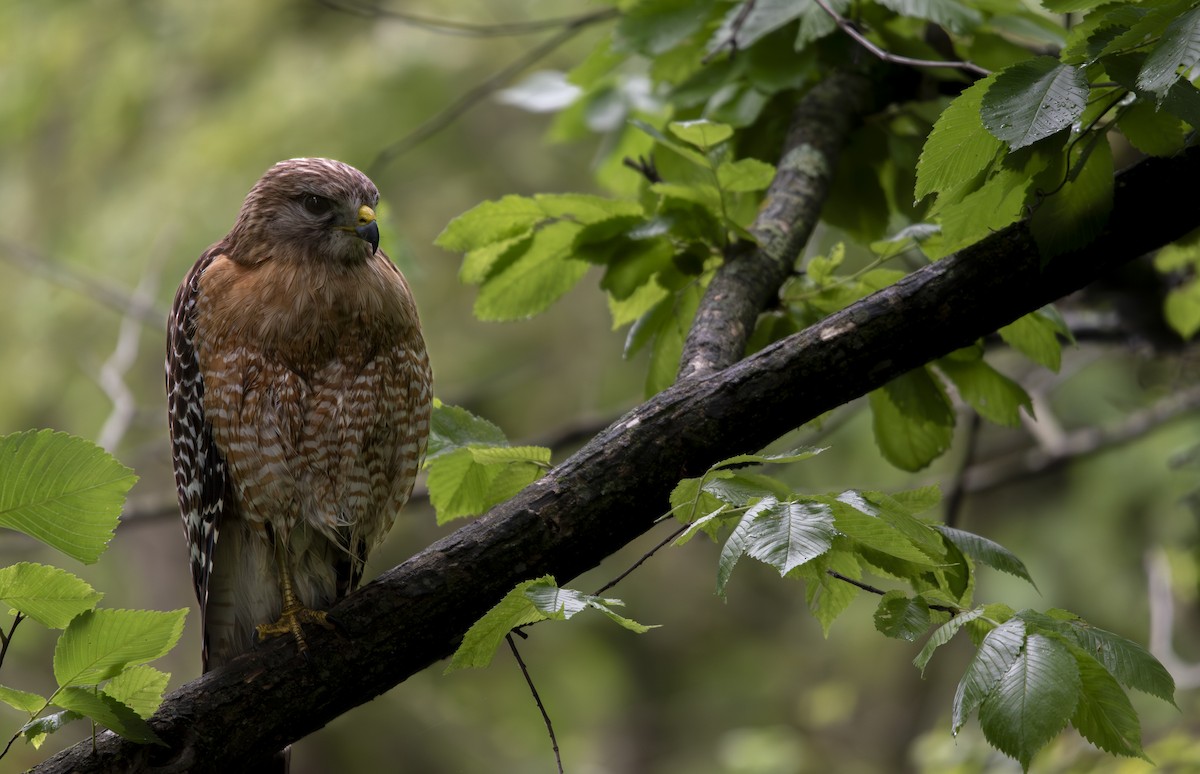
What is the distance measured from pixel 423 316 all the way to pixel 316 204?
358 cm

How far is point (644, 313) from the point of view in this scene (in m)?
3.12

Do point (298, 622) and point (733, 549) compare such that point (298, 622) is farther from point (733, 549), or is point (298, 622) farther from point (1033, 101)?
point (1033, 101)

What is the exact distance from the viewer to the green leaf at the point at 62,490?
1.82 meters

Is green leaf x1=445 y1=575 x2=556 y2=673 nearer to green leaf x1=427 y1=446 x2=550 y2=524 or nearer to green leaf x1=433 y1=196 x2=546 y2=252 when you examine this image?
green leaf x1=427 y1=446 x2=550 y2=524

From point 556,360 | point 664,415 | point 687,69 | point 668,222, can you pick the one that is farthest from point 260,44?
point 664,415

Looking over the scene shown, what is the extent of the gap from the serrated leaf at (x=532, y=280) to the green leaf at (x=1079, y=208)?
4.29 feet

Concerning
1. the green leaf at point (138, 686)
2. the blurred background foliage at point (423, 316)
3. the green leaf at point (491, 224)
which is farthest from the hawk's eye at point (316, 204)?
the blurred background foliage at point (423, 316)

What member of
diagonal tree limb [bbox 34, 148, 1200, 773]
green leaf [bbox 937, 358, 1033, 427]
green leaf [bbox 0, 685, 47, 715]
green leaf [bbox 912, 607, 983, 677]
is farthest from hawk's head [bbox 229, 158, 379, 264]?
green leaf [bbox 912, 607, 983, 677]

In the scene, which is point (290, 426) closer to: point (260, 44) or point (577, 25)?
point (577, 25)

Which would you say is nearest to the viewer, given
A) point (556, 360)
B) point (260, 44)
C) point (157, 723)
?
point (157, 723)

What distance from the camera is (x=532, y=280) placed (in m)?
3.06

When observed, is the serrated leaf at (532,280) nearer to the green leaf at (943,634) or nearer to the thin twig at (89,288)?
the green leaf at (943,634)

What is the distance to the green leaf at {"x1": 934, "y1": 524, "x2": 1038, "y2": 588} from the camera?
6.59 ft

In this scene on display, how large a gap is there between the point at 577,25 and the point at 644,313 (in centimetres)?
170
